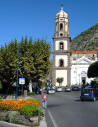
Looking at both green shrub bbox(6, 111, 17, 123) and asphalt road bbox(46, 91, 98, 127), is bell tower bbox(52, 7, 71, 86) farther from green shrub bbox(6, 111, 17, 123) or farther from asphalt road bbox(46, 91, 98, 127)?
green shrub bbox(6, 111, 17, 123)

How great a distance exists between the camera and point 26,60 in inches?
1421

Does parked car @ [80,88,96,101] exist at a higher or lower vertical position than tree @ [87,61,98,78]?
lower

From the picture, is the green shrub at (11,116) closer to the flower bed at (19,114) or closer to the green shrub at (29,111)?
the flower bed at (19,114)

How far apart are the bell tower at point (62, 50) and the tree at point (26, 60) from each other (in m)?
24.3

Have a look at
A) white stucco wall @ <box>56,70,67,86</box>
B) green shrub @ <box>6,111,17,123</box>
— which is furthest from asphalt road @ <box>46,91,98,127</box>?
white stucco wall @ <box>56,70,67,86</box>

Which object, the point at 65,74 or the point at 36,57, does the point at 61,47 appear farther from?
the point at 36,57

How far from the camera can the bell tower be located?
62906 millimetres

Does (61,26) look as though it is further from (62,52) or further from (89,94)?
(89,94)

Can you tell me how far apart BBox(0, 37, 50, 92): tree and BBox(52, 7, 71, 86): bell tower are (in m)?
24.3

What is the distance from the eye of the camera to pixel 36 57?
37156mm

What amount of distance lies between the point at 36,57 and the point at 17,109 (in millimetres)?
26154

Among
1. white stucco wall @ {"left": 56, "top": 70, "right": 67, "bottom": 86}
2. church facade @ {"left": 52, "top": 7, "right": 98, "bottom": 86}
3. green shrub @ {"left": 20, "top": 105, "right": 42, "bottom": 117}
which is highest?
church facade @ {"left": 52, "top": 7, "right": 98, "bottom": 86}

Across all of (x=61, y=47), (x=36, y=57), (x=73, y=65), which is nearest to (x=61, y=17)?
(x=61, y=47)

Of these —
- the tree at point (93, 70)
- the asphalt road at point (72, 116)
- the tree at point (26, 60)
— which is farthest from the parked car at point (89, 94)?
the tree at point (93, 70)
